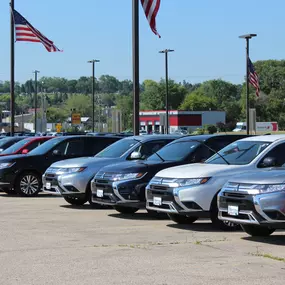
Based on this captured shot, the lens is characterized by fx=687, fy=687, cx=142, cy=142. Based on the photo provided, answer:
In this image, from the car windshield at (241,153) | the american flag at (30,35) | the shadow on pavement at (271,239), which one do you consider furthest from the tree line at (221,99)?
the shadow on pavement at (271,239)

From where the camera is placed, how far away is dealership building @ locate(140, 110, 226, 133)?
11012cm

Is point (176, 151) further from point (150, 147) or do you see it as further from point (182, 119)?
point (182, 119)

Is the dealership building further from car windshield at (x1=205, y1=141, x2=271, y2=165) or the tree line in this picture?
car windshield at (x1=205, y1=141, x2=271, y2=165)

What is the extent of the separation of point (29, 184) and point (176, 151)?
21.8 ft

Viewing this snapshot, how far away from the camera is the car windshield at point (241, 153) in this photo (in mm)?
12633

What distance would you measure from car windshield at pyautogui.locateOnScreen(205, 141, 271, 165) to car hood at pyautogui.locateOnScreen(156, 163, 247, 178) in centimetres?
25

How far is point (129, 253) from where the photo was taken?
32.5ft

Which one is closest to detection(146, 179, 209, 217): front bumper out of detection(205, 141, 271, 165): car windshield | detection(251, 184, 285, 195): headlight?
detection(205, 141, 271, 165): car windshield

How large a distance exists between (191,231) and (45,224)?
3.03m

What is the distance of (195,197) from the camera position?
39.2ft

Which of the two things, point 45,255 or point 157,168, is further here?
point 157,168

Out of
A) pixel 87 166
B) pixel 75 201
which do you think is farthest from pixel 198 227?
pixel 75 201

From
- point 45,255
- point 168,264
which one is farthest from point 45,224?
point 168,264

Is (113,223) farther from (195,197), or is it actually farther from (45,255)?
(45,255)
